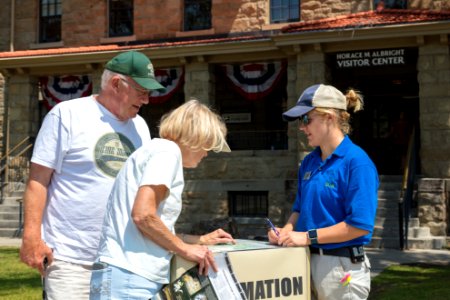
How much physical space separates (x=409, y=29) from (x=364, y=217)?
1178 centimetres

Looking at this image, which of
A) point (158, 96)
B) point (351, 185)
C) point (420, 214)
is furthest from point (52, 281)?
point (158, 96)

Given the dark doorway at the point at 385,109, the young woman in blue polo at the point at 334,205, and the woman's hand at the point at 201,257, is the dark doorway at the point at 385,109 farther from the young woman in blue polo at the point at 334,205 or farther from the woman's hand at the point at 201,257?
the woman's hand at the point at 201,257

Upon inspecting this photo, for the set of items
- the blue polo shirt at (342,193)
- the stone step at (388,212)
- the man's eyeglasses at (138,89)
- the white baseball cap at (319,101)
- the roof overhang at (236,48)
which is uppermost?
the roof overhang at (236,48)

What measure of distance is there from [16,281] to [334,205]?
7.04 metres

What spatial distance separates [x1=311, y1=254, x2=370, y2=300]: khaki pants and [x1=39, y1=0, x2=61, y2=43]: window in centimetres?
1790

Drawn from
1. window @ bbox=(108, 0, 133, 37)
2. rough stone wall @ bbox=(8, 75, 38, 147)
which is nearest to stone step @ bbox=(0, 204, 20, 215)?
rough stone wall @ bbox=(8, 75, 38, 147)

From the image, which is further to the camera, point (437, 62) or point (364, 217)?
point (437, 62)

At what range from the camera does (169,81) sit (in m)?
17.5

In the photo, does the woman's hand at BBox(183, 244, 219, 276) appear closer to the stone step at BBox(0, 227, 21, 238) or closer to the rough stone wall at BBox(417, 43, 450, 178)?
→ the rough stone wall at BBox(417, 43, 450, 178)

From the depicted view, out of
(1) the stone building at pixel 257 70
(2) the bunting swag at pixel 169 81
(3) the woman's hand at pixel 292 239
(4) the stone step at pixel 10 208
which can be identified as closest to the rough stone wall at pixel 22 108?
(1) the stone building at pixel 257 70

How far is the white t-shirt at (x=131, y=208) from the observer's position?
290 centimetres

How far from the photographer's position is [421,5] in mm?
15875

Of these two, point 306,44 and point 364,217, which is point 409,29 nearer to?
point 306,44

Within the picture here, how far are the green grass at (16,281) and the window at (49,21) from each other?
391 inches
